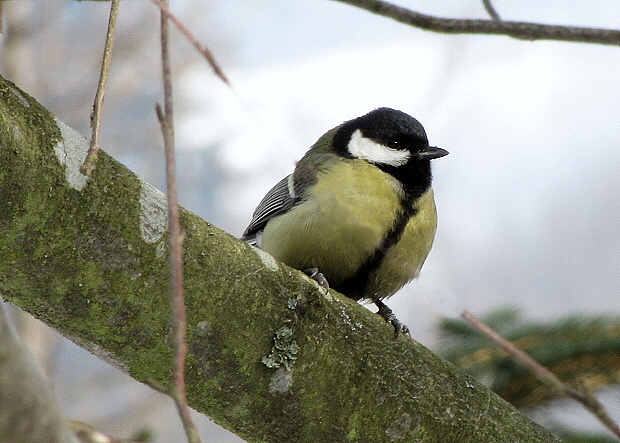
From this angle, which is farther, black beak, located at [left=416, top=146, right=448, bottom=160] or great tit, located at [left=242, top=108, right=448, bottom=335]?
black beak, located at [left=416, top=146, right=448, bottom=160]

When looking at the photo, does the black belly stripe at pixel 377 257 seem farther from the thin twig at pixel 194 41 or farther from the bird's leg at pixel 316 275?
the thin twig at pixel 194 41

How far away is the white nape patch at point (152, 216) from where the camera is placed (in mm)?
961

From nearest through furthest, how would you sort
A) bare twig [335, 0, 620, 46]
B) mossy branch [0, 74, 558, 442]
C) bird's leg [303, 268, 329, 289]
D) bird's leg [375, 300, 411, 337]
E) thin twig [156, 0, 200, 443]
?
thin twig [156, 0, 200, 443], mossy branch [0, 74, 558, 442], bare twig [335, 0, 620, 46], bird's leg [375, 300, 411, 337], bird's leg [303, 268, 329, 289]

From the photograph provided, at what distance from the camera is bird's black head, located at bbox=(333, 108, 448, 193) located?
6.40 ft

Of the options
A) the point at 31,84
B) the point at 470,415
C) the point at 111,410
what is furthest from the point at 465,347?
the point at 111,410

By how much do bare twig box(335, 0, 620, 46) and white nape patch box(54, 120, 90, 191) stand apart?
563mm

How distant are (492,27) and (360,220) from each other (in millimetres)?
610

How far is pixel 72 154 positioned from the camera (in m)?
0.94

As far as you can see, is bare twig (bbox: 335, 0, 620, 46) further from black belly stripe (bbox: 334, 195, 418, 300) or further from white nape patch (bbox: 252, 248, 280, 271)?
black belly stripe (bbox: 334, 195, 418, 300)

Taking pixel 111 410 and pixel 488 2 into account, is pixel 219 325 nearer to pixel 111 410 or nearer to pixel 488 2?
pixel 488 2

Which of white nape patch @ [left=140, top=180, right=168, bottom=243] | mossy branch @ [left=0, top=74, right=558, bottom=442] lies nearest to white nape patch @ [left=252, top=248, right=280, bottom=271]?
mossy branch @ [left=0, top=74, right=558, bottom=442]

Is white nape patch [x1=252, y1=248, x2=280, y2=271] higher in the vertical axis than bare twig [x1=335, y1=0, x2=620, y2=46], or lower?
lower

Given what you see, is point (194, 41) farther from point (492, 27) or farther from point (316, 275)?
point (316, 275)

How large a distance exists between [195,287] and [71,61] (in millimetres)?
5303
